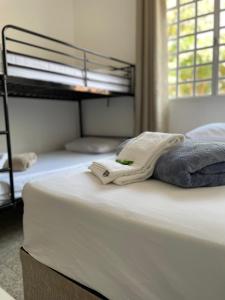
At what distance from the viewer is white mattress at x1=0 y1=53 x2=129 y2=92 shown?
5.49ft

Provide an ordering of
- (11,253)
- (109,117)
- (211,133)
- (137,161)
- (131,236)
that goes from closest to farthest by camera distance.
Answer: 1. (131,236)
2. (137,161)
3. (11,253)
4. (211,133)
5. (109,117)

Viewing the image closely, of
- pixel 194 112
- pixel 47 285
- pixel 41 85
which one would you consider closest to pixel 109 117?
pixel 194 112

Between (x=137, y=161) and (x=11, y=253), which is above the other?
(x=137, y=161)

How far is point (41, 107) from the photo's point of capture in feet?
9.51

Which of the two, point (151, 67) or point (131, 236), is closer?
point (131, 236)

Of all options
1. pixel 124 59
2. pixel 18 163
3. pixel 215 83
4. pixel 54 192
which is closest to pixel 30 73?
pixel 18 163

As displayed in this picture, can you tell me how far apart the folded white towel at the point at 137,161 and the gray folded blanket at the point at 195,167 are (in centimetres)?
6

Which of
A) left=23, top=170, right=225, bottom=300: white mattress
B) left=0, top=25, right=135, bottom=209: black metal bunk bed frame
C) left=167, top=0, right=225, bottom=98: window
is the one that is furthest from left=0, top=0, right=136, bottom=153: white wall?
left=23, top=170, right=225, bottom=300: white mattress

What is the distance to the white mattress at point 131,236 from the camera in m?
0.56

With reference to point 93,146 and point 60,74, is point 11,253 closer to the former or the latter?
point 93,146

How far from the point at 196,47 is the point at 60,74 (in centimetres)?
136

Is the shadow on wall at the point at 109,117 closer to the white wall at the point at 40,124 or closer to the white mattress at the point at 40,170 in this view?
the white wall at the point at 40,124

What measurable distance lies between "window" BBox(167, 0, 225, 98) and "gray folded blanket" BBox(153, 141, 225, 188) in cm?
155

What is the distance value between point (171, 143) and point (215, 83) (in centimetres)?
150
